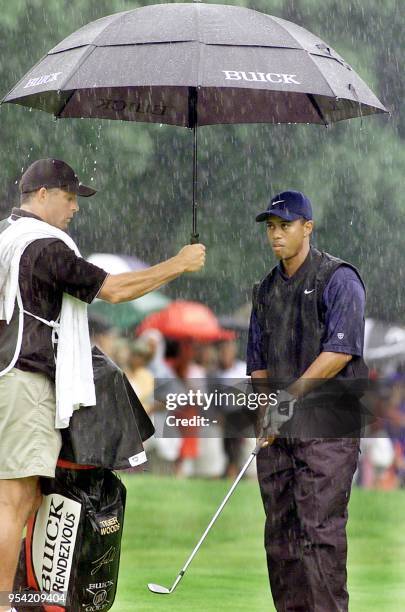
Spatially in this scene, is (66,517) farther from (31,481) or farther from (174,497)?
(174,497)

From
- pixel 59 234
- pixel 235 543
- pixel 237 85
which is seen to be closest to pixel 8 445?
pixel 59 234

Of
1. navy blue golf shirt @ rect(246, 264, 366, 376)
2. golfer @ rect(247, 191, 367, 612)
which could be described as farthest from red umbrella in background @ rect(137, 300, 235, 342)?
navy blue golf shirt @ rect(246, 264, 366, 376)

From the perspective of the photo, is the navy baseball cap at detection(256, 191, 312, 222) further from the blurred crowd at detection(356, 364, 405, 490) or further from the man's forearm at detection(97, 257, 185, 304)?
the blurred crowd at detection(356, 364, 405, 490)

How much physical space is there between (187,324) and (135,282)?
10696 mm

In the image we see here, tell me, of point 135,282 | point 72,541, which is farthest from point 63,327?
point 72,541

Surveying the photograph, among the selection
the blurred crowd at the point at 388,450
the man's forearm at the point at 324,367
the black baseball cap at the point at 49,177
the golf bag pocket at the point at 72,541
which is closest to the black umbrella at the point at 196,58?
the black baseball cap at the point at 49,177

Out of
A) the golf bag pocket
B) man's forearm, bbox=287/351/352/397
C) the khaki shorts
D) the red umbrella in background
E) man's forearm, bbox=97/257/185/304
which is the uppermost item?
man's forearm, bbox=97/257/185/304

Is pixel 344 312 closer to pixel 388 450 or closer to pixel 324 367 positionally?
pixel 324 367

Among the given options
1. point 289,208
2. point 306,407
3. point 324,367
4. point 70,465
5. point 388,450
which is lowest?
point 388,450

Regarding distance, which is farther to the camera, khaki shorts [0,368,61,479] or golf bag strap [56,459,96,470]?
golf bag strap [56,459,96,470]

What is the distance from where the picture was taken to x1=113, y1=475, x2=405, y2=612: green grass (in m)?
8.02

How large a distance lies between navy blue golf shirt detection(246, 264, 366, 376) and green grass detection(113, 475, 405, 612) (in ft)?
6.33

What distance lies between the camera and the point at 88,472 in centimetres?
618

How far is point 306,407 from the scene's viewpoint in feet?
21.2
